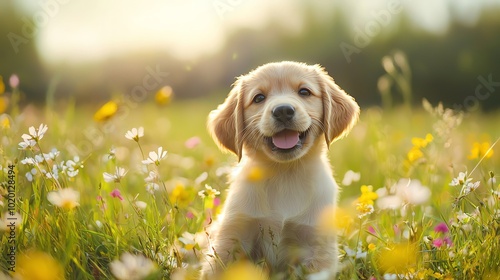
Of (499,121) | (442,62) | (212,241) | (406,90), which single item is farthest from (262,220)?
(442,62)

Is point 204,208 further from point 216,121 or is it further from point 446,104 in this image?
point 446,104

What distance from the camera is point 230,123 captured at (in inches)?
136

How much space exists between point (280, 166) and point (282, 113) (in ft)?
1.27

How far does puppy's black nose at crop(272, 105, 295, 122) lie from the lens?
2.98 meters

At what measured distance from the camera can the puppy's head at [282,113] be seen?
308 cm

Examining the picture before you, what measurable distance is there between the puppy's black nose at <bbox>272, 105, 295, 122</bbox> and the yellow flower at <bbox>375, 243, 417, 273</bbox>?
84cm

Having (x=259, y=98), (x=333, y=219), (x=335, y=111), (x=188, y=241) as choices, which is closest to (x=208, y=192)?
(x=188, y=241)

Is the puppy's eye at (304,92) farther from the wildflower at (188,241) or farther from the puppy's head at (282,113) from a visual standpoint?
the wildflower at (188,241)

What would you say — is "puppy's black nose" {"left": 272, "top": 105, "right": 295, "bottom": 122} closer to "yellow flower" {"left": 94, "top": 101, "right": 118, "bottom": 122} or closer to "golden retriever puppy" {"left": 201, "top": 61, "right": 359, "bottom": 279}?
"golden retriever puppy" {"left": 201, "top": 61, "right": 359, "bottom": 279}

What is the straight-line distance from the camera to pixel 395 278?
2.36 meters

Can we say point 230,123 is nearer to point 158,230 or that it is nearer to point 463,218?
point 158,230

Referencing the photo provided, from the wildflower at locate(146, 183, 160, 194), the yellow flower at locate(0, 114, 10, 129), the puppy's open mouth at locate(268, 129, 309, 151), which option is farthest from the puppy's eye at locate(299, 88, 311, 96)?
the yellow flower at locate(0, 114, 10, 129)

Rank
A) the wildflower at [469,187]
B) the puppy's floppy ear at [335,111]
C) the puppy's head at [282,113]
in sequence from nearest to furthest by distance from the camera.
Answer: the wildflower at [469,187], the puppy's head at [282,113], the puppy's floppy ear at [335,111]

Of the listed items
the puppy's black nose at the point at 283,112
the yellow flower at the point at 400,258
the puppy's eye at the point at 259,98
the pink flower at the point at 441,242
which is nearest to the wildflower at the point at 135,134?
the puppy's black nose at the point at 283,112
